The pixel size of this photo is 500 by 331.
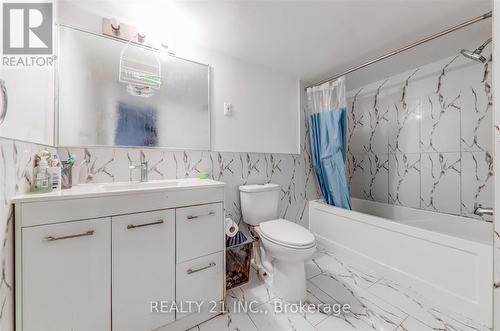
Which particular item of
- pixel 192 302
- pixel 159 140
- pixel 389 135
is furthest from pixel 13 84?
pixel 389 135

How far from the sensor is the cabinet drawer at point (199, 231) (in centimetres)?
116

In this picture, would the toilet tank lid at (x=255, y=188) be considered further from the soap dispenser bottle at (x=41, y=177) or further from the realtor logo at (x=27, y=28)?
the realtor logo at (x=27, y=28)

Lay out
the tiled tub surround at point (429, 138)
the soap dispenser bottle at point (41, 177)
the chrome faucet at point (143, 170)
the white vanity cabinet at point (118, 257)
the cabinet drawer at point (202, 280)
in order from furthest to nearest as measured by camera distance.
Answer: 1. the tiled tub surround at point (429, 138)
2. the chrome faucet at point (143, 170)
3. the cabinet drawer at point (202, 280)
4. the soap dispenser bottle at point (41, 177)
5. the white vanity cabinet at point (118, 257)

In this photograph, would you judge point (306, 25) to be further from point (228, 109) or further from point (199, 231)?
point (199, 231)

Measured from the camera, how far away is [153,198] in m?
1.08

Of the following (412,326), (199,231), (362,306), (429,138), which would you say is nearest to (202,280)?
(199,231)

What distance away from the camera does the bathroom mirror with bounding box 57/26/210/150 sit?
4.17 ft

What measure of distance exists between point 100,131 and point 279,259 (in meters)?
1.59

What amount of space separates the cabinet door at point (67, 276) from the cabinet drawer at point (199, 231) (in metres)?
0.35

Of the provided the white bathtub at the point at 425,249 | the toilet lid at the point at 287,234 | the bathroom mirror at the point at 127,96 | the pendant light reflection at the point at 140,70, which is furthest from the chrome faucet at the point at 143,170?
the white bathtub at the point at 425,249

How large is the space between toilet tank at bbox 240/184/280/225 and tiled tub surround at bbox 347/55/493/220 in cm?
165

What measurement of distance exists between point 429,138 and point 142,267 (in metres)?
2.88

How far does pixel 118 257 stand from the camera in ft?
3.23

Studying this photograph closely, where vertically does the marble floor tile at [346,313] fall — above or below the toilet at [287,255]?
below
